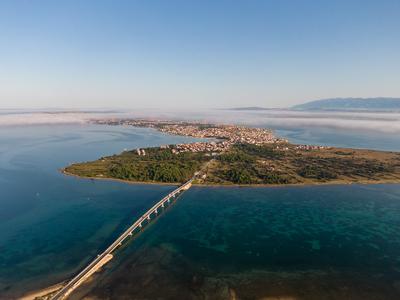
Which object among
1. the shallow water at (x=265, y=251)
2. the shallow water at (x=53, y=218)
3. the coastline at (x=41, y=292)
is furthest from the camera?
the shallow water at (x=53, y=218)

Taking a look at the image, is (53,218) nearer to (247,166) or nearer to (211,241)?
(211,241)

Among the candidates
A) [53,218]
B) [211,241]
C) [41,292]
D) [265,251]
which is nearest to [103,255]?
[41,292]

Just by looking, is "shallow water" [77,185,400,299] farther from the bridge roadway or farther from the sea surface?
the bridge roadway

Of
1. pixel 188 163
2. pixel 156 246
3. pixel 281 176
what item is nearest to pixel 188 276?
pixel 156 246

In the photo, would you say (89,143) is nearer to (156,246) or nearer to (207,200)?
(207,200)

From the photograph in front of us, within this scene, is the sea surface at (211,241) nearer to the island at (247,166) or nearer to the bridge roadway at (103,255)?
the bridge roadway at (103,255)

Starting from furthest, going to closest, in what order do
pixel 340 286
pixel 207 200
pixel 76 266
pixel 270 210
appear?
pixel 207 200 → pixel 270 210 → pixel 76 266 → pixel 340 286

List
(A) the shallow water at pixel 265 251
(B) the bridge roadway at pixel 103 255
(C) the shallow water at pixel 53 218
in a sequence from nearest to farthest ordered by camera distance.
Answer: (B) the bridge roadway at pixel 103 255 → (A) the shallow water at pixel 265 251 → (C) the shallow water at pixel 53 218

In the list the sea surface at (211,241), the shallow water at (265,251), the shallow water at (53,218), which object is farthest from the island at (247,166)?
the shallow water at (265,251)
